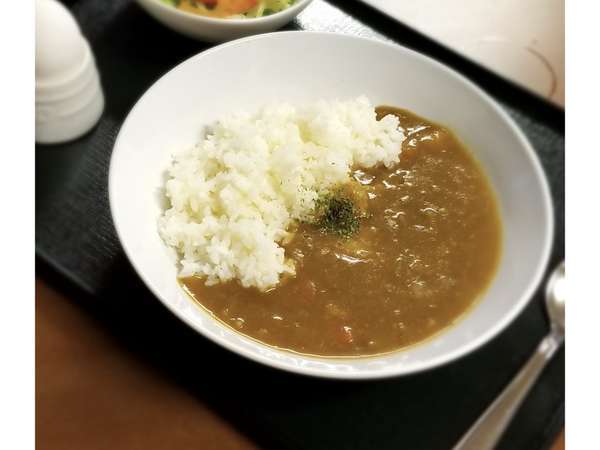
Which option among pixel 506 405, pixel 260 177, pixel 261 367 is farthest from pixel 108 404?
pixel 506 405

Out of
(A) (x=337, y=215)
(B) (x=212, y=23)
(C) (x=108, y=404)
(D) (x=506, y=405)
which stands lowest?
(C) (x=108, y=404)

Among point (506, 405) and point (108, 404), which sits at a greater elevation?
point (506, 405)

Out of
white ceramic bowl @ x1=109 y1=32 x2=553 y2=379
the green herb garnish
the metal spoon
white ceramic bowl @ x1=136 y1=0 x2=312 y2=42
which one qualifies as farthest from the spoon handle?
white ceramic bowl @ x1=136 y1=0 x2=312 y2=42

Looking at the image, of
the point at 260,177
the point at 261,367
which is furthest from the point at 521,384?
the point at 260,177

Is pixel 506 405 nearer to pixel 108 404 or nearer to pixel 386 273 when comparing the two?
pixel 386 273

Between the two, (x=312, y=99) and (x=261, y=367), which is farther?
(x=312, y=99)
